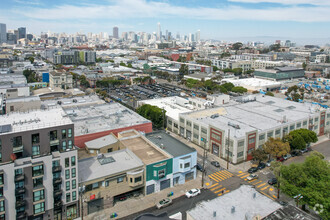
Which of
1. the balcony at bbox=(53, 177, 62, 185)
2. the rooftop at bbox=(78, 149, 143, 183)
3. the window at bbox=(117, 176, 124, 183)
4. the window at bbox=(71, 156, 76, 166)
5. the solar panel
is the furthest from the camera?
the window at bbox=(117, 176, 124, 183)

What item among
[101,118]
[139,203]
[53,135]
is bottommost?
[139,203]

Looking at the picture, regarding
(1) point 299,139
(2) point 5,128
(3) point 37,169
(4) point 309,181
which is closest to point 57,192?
(3) point 37,169

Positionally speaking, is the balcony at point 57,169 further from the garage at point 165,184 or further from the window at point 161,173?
the garage at point 165,184

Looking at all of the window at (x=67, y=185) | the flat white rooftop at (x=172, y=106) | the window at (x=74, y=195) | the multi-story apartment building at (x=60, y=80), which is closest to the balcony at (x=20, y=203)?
the window at (x=67, y=185)

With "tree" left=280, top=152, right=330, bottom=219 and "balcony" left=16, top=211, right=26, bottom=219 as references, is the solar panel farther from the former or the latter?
"tree" left=280, top=152, right=330, bottom=219

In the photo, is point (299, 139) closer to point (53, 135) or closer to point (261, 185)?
point (261, 185)

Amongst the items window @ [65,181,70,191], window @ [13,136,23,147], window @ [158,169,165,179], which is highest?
window @ [13,136,23,147]

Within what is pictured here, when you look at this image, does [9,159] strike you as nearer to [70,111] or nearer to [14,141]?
[14,141]

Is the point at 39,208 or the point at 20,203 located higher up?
the point at 20,203

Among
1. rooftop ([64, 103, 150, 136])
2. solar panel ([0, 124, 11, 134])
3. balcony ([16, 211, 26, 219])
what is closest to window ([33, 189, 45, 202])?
balcony ([16, 211, 26, 219])
